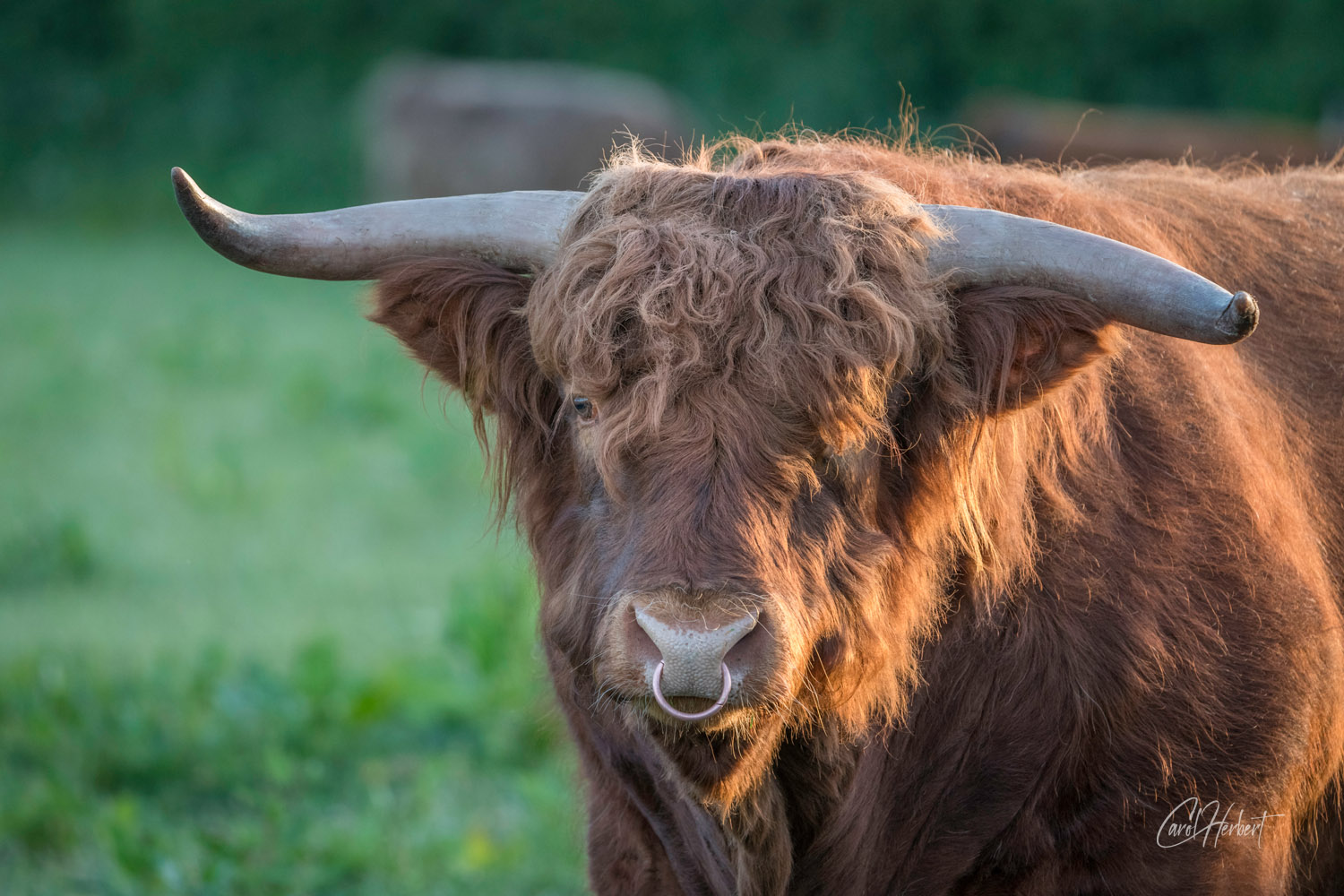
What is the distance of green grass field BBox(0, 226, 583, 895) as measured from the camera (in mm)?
4055

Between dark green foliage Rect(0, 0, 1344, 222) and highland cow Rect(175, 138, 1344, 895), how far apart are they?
658 inches

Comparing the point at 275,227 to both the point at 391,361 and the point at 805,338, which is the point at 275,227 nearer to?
the point at 805,338

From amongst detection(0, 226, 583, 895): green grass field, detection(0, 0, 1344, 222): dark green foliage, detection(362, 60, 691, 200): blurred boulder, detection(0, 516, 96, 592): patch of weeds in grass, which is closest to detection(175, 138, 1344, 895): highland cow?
detection(0, 226, 583, 895): green grass field

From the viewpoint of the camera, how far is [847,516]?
2369mm

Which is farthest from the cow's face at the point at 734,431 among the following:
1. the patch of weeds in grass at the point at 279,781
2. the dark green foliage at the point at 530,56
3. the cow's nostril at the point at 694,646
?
the dark green foliage at the point at 530,56

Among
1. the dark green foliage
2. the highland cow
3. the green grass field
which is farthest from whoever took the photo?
the dark green foliage

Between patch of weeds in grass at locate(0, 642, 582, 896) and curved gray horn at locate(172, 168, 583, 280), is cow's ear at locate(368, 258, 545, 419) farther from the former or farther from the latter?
patch of weeds in grass at locate(0, 642, 582, 896)

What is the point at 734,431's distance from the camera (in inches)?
87.5

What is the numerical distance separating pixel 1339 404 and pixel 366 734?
3515 mm

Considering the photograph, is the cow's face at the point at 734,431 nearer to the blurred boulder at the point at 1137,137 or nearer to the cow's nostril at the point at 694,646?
the cow's nostril at the point at 694,646

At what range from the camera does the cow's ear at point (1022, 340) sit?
2320 millimetres

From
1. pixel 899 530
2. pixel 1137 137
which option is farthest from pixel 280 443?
pixel 1137 137

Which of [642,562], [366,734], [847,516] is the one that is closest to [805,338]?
[847,516]

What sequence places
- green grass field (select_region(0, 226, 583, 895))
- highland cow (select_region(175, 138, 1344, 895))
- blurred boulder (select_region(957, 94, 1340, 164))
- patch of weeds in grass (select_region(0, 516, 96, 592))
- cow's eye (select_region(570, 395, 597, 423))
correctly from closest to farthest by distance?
highland cow (select_region(175, 138, 1344, 895))
cow's eye (select_region(570, 395, 597, 423))
green grass field (select_region(0, 226, 583, 895))
patch of weeds in grass (select_region(0, 516, 96, 592))
blurred boulder (select_region(957, 94, 1340, 164))
